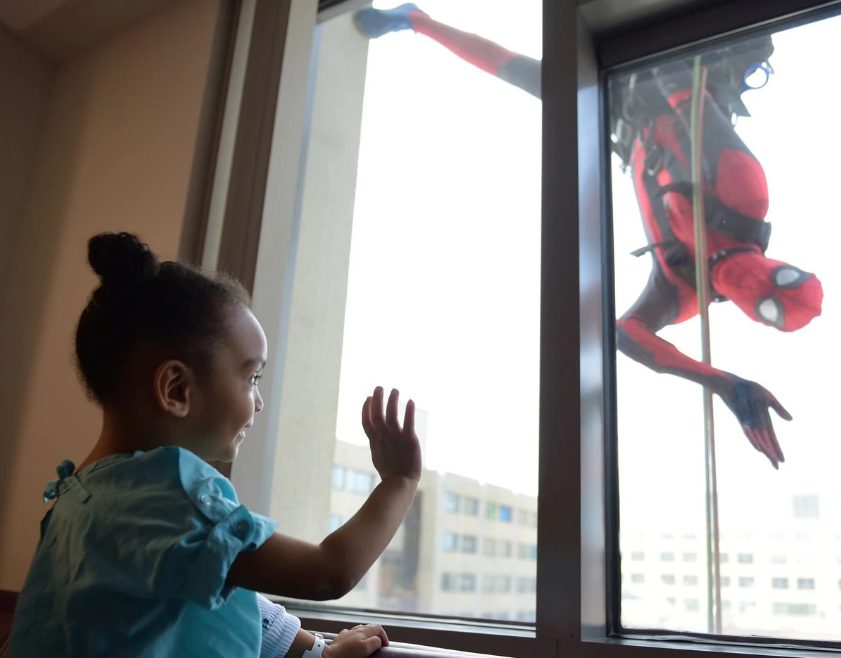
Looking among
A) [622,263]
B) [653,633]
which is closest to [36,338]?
[622,263]

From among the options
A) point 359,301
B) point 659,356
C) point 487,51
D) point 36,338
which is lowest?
point 659,356

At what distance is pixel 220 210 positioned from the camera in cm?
193

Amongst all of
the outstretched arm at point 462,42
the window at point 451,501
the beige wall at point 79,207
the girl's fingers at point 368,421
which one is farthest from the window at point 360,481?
the girl's fingers at point 368,421

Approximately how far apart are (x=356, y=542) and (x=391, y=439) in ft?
0.47

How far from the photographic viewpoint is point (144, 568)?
77 cm

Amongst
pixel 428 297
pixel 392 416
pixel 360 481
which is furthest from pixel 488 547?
pixel 392 416

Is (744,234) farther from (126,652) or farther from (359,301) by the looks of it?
(126,652)

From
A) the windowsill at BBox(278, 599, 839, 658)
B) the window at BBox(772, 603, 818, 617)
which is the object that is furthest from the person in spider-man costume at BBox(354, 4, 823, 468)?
the windowsill at BBox(278, 599, 839, 658)

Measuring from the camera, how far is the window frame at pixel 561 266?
50.7 inches

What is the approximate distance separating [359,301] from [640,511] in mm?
1072

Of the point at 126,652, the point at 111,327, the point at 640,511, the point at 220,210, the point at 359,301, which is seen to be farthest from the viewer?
the point at 359,301

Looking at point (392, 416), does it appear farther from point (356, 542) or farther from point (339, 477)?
point (339, 477)

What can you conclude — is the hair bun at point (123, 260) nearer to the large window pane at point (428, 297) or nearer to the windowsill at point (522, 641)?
the windowsill at point (522, 641)

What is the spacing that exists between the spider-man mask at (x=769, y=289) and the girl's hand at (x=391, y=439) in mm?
848
